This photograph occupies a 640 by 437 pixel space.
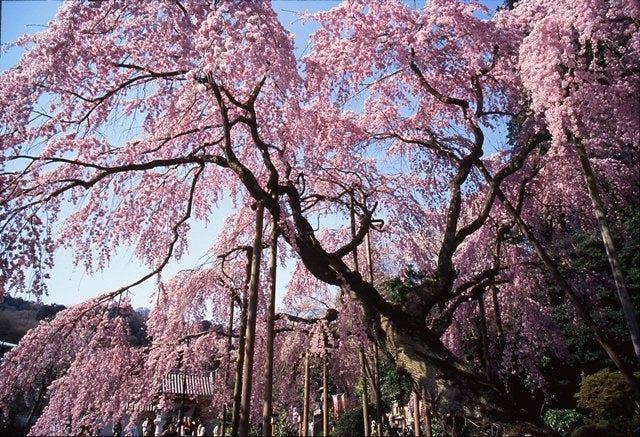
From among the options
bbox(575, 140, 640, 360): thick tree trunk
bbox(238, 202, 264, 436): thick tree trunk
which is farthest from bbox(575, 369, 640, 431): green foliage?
bbox(238, 202, 264, 436): thick tree trunk

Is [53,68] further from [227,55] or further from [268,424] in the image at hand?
[268,424]

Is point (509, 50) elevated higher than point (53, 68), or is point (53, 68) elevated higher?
point (509, 50)

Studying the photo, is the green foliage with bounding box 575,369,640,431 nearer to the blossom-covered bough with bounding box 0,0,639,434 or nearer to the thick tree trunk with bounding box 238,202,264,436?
the blossom-covered bough with bounding box 0,0,639,434

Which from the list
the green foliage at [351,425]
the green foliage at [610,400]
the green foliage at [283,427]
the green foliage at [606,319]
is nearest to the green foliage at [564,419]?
the green foliage at [610,400]

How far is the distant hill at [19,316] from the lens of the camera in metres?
30.5

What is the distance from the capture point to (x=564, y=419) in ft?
41.8

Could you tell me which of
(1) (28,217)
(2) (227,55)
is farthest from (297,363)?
(2) (227,55)

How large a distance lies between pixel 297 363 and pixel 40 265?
8.07 meters

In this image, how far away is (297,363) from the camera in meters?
12.2

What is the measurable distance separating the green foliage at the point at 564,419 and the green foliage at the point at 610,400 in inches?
24.5

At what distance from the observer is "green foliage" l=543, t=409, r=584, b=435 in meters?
12.3

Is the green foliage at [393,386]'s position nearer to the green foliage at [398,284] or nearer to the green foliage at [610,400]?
the green foliage at [398,284]

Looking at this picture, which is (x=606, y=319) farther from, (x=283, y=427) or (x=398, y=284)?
(x=283, y=427)

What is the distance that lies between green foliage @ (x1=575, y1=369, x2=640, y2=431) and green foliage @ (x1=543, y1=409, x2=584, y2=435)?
623 millimetres
